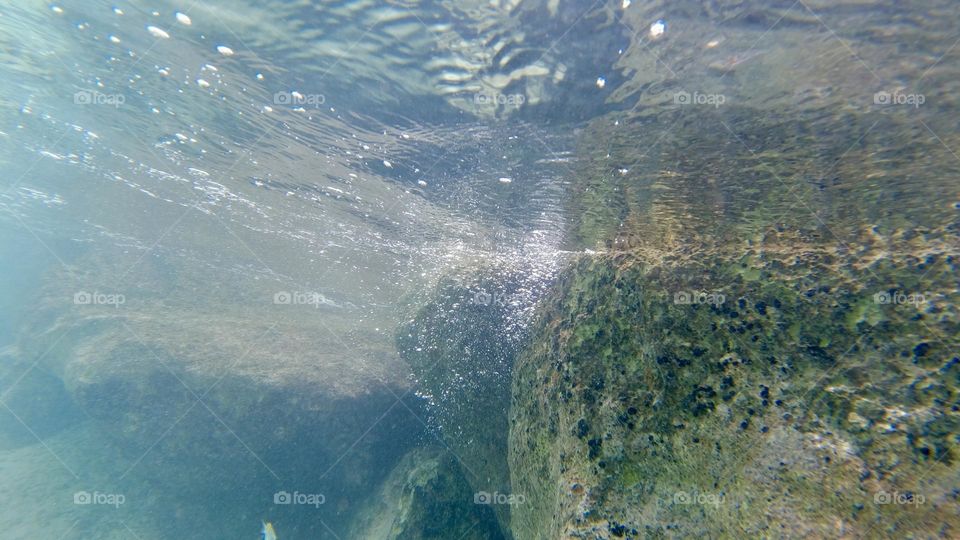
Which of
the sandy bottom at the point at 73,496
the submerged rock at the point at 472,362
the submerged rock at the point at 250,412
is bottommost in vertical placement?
the sandy bottom at the point at 73,496

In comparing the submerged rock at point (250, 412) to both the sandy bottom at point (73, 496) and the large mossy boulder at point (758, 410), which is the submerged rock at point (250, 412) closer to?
the sandy bottom at point (73, 496)

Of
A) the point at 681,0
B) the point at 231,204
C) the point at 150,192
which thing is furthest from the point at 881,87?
the point at 150,192

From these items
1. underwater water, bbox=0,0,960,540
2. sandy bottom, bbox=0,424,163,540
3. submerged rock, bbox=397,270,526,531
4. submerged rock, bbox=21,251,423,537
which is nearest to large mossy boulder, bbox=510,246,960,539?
underwater water, bbox=0,0,960,540

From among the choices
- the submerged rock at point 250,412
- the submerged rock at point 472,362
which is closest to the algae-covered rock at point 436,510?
the submerged rock at point 472,362

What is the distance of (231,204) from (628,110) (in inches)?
867

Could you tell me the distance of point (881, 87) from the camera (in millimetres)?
5332

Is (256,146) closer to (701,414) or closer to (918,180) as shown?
(701,414)

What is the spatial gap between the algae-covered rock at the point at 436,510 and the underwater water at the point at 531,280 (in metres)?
0.07

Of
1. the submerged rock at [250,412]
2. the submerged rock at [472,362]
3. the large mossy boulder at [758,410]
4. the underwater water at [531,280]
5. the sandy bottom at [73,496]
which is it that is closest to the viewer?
the large mossy boulder at [758,410]

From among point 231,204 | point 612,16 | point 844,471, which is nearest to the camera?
point 844,471

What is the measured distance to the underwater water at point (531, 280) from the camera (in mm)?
4570

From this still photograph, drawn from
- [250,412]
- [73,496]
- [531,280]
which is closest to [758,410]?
[531,280]

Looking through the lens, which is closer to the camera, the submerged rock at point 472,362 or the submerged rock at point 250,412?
the submerged rock at point 472,362

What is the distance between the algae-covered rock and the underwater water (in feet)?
0.22
